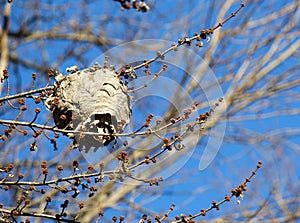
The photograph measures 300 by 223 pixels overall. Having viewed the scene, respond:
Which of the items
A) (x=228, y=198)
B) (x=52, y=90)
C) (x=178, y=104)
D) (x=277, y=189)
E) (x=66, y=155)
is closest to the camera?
(x=228, y=198)

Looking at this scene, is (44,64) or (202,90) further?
(44,64)

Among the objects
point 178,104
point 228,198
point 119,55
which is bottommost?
point 228,198

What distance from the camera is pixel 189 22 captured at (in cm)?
689

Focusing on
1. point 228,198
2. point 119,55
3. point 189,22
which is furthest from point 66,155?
point 228,198

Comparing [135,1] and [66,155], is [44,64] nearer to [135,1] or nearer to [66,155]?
[66,155]

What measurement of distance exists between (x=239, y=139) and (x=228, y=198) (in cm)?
483

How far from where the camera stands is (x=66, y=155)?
584 centimetres

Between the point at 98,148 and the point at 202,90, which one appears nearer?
the point at 98,148

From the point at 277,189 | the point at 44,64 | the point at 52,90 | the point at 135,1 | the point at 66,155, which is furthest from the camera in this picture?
the point at 44,64

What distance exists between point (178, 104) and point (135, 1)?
246 cm

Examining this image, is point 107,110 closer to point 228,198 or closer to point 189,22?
point 228,198

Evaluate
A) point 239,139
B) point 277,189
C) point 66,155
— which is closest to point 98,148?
point 66,155

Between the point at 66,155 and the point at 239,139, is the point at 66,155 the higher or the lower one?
the lower one

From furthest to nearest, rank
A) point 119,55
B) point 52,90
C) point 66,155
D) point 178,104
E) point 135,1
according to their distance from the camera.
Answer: point 66,155
point 119,55
point 178,104
point 52,90
point 135,1
